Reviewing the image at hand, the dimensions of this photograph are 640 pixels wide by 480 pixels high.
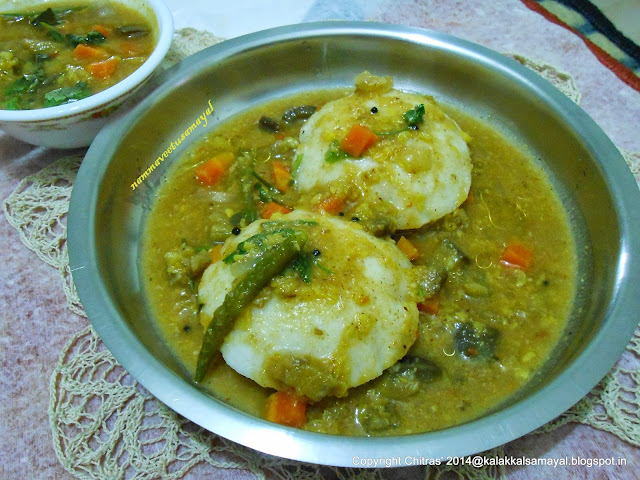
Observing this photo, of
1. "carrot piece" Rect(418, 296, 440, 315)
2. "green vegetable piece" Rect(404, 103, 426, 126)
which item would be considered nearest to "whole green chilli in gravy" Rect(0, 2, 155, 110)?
"green vegetable piece" Rect(404, 103, 426, 126)

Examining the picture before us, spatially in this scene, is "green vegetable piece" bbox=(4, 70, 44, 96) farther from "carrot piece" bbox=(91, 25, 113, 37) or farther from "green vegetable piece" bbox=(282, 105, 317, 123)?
"green vegetable piece" bbox=(282, 105, 317, 123)

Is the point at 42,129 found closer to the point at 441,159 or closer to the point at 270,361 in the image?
the point at 270,361

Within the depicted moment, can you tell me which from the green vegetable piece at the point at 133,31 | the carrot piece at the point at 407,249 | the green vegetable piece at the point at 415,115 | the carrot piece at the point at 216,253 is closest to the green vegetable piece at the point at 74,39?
the green vegetable piece at the point at 133,31

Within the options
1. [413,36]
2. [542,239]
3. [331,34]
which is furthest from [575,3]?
[542,239]

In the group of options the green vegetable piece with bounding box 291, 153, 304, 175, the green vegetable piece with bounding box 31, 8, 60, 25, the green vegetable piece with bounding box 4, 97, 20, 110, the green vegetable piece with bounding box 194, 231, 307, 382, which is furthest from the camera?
the green vegetable piece with bounding box 31, 8, 60, 25

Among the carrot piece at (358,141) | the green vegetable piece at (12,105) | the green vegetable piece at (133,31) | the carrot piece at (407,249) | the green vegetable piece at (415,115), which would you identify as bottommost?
the green vegetable piece at (12,105)

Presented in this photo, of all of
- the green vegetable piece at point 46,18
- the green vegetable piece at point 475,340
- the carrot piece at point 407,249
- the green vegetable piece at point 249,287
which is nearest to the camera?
the green vegetable piece at point 249,287

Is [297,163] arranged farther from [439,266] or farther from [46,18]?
[46,18]

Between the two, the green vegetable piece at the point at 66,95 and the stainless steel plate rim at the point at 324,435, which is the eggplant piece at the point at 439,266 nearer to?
the stainless steel plate rim at the point at 324,435

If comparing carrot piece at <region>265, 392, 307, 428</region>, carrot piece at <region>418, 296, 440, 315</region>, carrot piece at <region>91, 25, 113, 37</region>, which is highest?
carrot piece at <region>418, 296, 440, 315</region>
